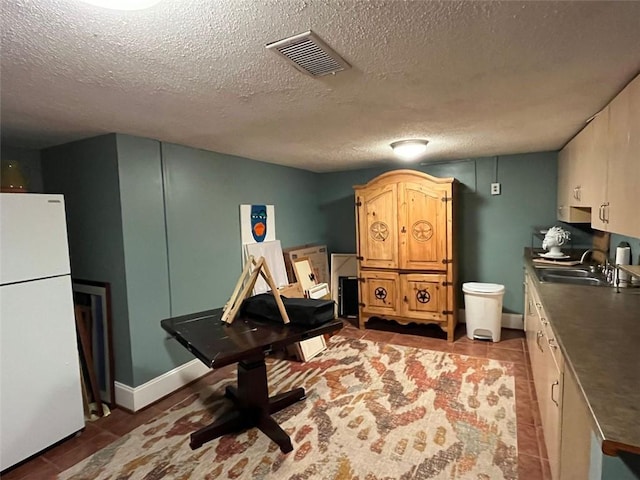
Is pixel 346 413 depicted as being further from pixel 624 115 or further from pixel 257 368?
pixel 624 115

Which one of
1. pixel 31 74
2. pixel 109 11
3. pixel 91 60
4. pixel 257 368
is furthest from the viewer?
pixel 257 368

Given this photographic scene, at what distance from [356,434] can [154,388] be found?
1667 mm

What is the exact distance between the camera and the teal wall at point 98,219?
8.66 ft

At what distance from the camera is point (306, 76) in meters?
1.59

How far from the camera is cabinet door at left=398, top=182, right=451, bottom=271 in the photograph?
12.5ft

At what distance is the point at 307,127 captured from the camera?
2523 mm

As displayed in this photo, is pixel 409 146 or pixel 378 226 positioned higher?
pixel 409 146

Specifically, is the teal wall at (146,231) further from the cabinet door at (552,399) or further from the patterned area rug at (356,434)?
the cabinet door at (552,399)

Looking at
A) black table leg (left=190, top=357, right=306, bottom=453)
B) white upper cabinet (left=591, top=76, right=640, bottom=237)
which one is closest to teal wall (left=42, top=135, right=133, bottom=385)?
black table leg (left=190, top=357, right=306, bottom=453)

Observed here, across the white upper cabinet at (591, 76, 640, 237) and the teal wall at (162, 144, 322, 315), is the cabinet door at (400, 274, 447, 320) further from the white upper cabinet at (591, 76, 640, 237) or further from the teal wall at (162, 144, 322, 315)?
the white upper cabinet at (591, 76, 640, 237)

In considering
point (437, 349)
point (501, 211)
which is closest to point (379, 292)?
point (437, 349)

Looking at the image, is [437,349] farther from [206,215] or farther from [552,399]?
[206,215]

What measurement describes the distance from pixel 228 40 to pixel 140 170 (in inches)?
72.4

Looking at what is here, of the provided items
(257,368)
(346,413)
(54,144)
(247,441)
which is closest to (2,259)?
(54,144)
